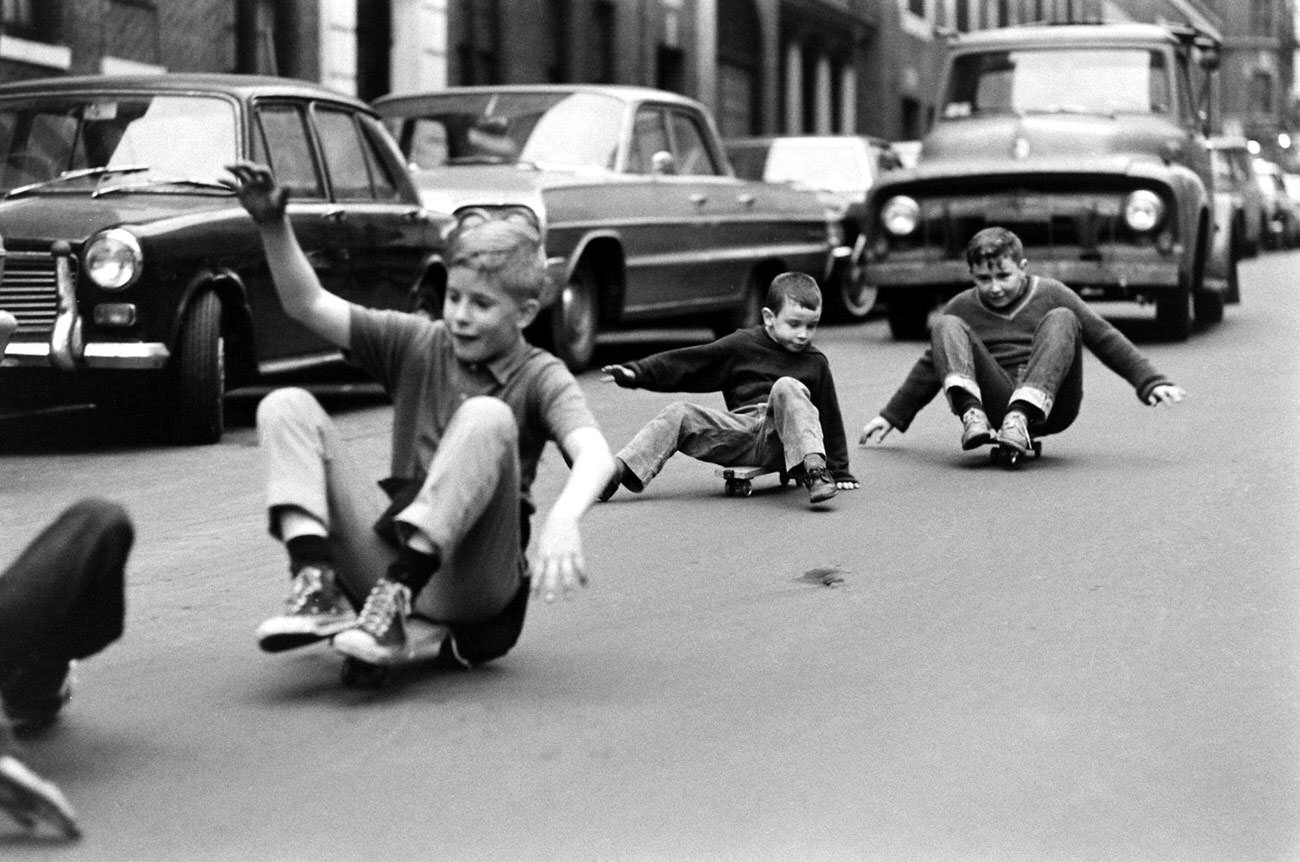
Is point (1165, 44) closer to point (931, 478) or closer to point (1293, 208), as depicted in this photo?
point (931, 478)

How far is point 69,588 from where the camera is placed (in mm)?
4309

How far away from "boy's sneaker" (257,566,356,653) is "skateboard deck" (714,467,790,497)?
390 cm

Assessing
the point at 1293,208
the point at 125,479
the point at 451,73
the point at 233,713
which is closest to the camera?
the point at 233,713

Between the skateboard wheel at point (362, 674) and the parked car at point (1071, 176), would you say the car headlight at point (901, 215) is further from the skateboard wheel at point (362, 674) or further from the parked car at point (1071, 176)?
the skateboard wheel at point (362, 674)

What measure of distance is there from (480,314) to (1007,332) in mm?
5091

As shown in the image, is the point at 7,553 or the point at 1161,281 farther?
the point at 1161,281

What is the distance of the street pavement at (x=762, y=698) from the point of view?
4.18m

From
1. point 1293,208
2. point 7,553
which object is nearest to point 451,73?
point 7,553

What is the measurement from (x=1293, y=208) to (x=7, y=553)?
147ft

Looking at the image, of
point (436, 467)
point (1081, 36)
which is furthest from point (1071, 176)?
point (436, 467)

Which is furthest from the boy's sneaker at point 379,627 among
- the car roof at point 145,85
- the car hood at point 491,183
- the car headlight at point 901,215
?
the car headlight at point 901,215

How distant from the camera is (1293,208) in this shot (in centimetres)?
4919

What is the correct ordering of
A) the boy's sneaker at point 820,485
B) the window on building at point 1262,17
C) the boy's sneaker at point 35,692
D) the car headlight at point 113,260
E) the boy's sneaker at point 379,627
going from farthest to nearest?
1. the window on building at point 1262,17
2. the car headlight at point 113,260
3. the boy's sneaker at point 820,485
4. the boy's sneaker at point 379,627
5. the boy's sneaker at point 35,692

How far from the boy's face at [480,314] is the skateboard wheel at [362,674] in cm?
71
